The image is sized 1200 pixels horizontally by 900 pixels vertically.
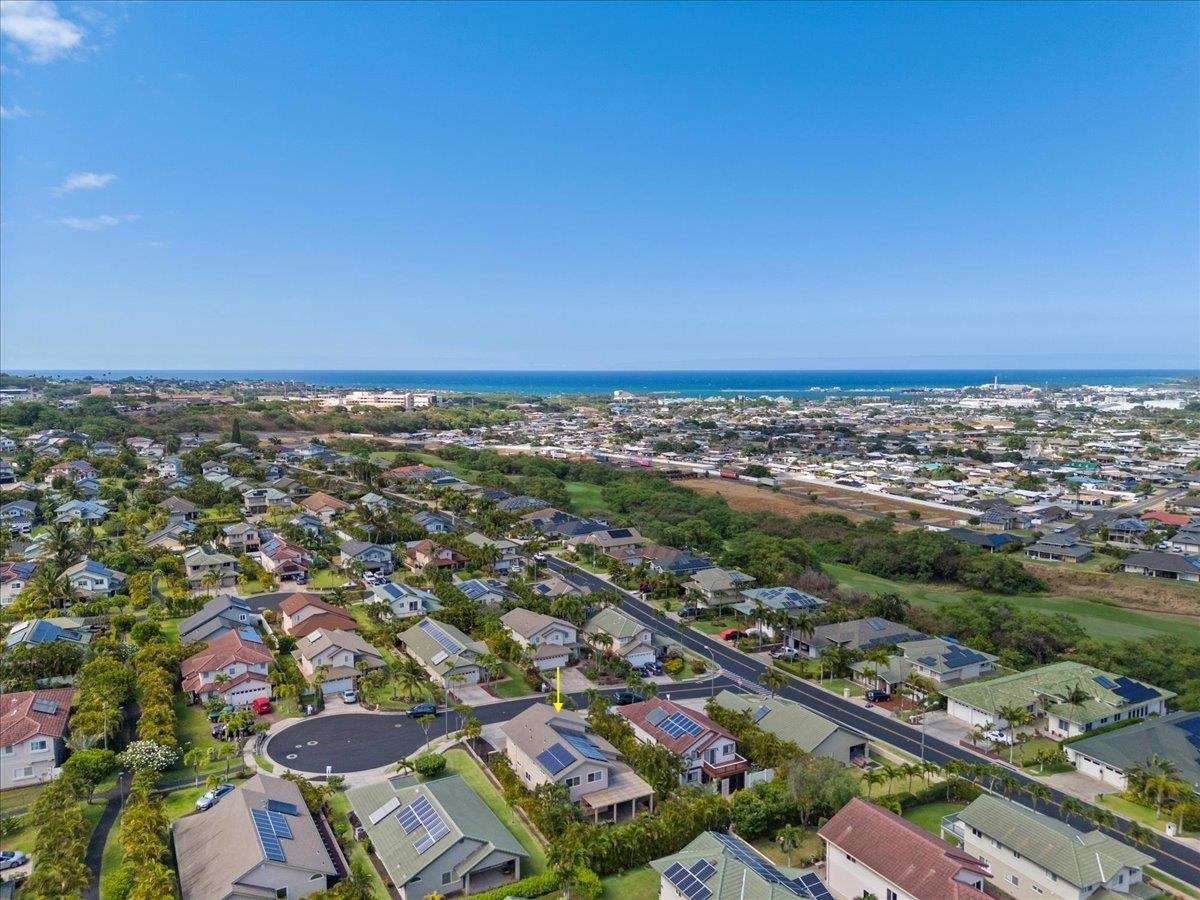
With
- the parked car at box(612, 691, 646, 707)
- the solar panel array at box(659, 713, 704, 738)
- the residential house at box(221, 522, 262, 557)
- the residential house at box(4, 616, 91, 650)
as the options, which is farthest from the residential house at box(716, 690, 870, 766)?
the residential house at box(221, 522, 262, 557)

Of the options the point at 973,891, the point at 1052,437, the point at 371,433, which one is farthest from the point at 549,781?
the point at 1052,437

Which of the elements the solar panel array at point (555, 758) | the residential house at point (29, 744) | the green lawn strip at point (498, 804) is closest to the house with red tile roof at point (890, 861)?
the solar panel array at point (555, 758)

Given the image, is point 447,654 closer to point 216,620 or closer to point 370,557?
point 216,620

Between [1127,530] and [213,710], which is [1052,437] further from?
[213,710]

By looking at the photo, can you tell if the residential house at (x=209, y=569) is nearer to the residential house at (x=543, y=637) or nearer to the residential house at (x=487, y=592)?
the residential house at (x=487, y=592)

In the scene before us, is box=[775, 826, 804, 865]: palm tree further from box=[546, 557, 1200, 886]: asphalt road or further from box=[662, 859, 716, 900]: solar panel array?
box=[546, 557, 1200, 886]: asphalt road
